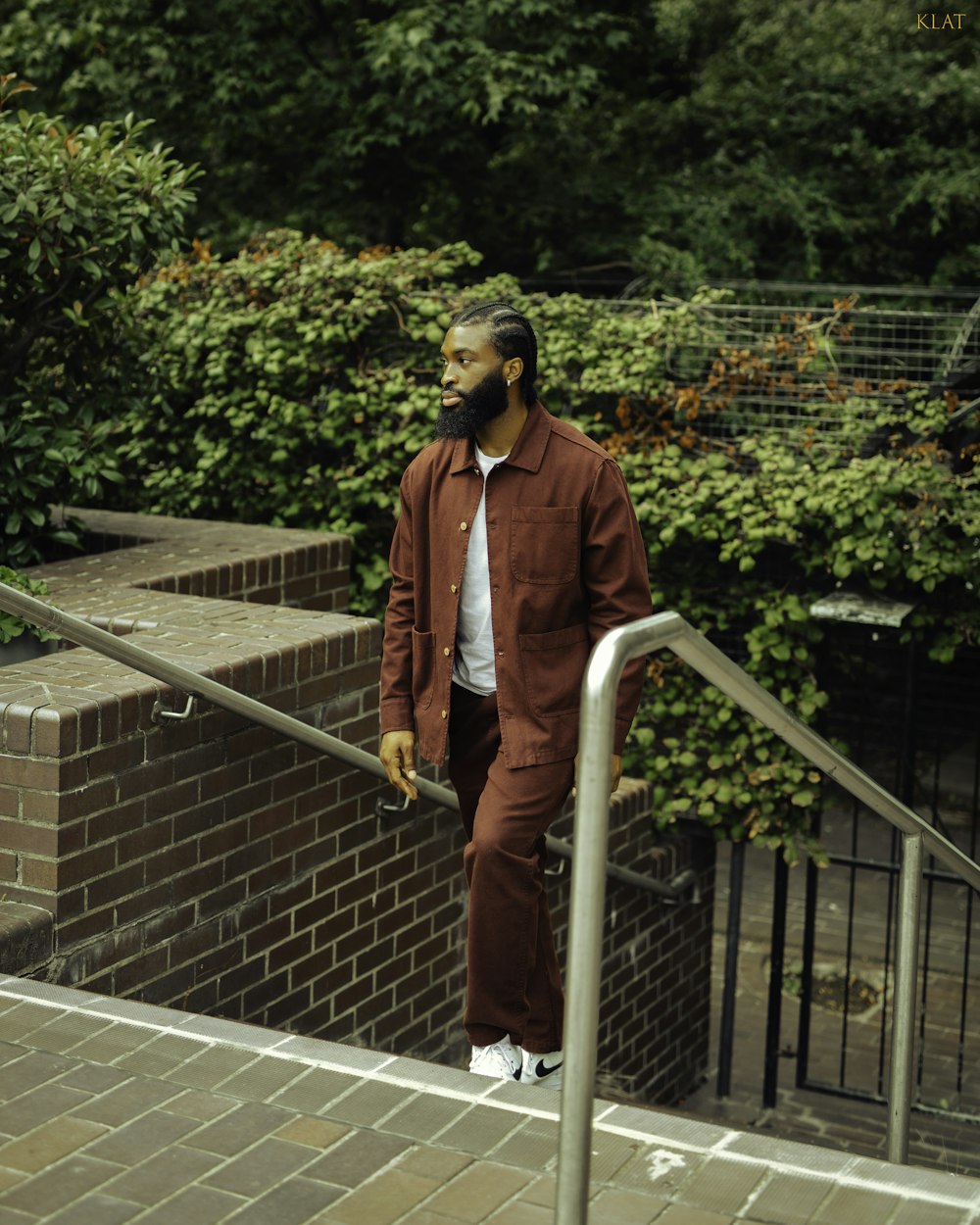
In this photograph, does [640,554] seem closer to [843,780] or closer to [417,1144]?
[843,780]

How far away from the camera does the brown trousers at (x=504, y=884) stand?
3.64 meters

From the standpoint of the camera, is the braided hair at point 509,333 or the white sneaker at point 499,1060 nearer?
the braided hair at point 509,333

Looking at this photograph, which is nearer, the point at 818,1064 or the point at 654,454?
the point at 654,454

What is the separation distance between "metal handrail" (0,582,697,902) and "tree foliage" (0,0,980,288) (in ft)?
22.5

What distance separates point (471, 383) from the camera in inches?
141

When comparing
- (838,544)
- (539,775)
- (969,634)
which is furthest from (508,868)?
(969,634)

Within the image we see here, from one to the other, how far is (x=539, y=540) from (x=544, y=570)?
0.23 ft

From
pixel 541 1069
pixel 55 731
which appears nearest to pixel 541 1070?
pixel 541 1069

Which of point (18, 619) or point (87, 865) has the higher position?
point (18, 619)

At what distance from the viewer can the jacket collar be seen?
11.9 feet

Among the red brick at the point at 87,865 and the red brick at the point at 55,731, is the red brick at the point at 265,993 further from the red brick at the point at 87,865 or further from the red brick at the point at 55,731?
the red brick at the point at 55,731

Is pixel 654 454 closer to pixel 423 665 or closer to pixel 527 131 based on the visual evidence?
pixel 423 665

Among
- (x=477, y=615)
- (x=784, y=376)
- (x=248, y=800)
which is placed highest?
(x=784, y=376)

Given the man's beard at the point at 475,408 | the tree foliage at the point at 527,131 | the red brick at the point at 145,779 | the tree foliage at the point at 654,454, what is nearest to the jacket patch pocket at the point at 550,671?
the man's beard at the point at 475,408
